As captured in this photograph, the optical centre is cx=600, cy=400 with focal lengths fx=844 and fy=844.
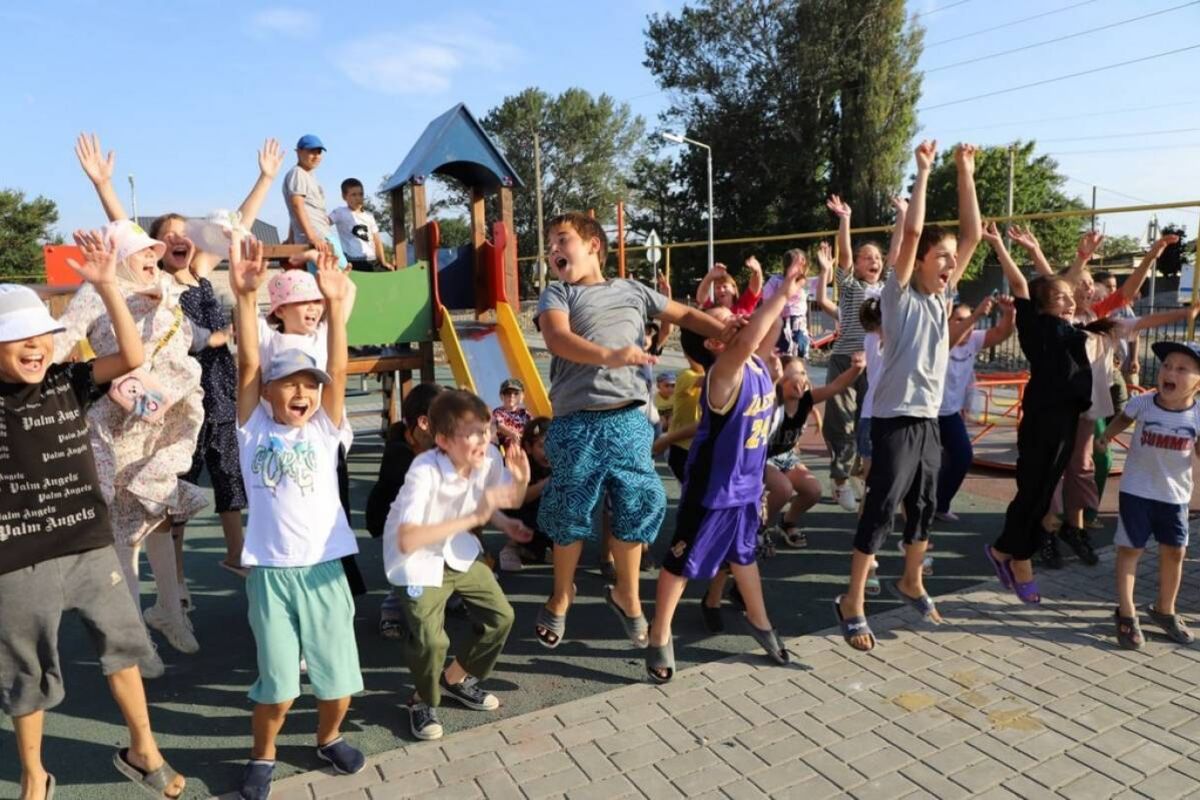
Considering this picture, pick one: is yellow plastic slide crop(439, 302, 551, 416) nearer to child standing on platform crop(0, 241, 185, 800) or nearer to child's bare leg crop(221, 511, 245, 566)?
child's bare leg crop(221, 511, 245, 566)

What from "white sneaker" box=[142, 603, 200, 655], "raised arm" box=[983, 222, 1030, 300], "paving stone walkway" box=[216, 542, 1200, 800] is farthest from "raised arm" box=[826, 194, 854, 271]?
"white sneaker" box=[142, 603, 200, 655]

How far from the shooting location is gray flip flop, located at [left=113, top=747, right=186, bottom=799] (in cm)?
278

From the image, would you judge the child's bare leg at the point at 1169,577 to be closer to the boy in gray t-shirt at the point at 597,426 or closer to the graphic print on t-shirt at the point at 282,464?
the boy in gray t-shirt at the point at 597,426

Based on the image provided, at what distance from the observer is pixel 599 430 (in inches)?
143

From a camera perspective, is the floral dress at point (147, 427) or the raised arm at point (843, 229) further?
the raised arm at point (843, 229)

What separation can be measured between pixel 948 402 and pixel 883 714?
8.70 ft

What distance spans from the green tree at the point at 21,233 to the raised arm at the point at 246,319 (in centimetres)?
4763

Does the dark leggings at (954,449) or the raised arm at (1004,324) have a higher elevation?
the raised arm at (1004,324)

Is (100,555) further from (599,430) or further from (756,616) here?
(756,616)

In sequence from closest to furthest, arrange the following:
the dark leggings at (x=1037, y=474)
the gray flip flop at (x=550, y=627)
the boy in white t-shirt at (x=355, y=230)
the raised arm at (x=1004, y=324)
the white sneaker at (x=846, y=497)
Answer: the gray flip flop at (x=550, y=627) → the dark leggings at (x=1037, y=474) → the raised arm at (x=1004, y=324) → the white sneaker at (x=846, y=497) → the boy in white t-shirt at (x=355, y=230)

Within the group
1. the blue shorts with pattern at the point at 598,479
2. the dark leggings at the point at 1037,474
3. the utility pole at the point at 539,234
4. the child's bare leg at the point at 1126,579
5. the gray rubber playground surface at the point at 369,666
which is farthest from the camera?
the utility pole at the point at 539,234

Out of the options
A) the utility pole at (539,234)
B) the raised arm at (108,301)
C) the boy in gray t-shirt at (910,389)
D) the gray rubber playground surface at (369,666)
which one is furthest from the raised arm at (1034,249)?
the utility pole at (539,234)

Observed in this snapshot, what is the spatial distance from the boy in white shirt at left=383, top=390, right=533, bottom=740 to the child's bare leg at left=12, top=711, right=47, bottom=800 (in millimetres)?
1155

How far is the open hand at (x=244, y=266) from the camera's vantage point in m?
2.83
